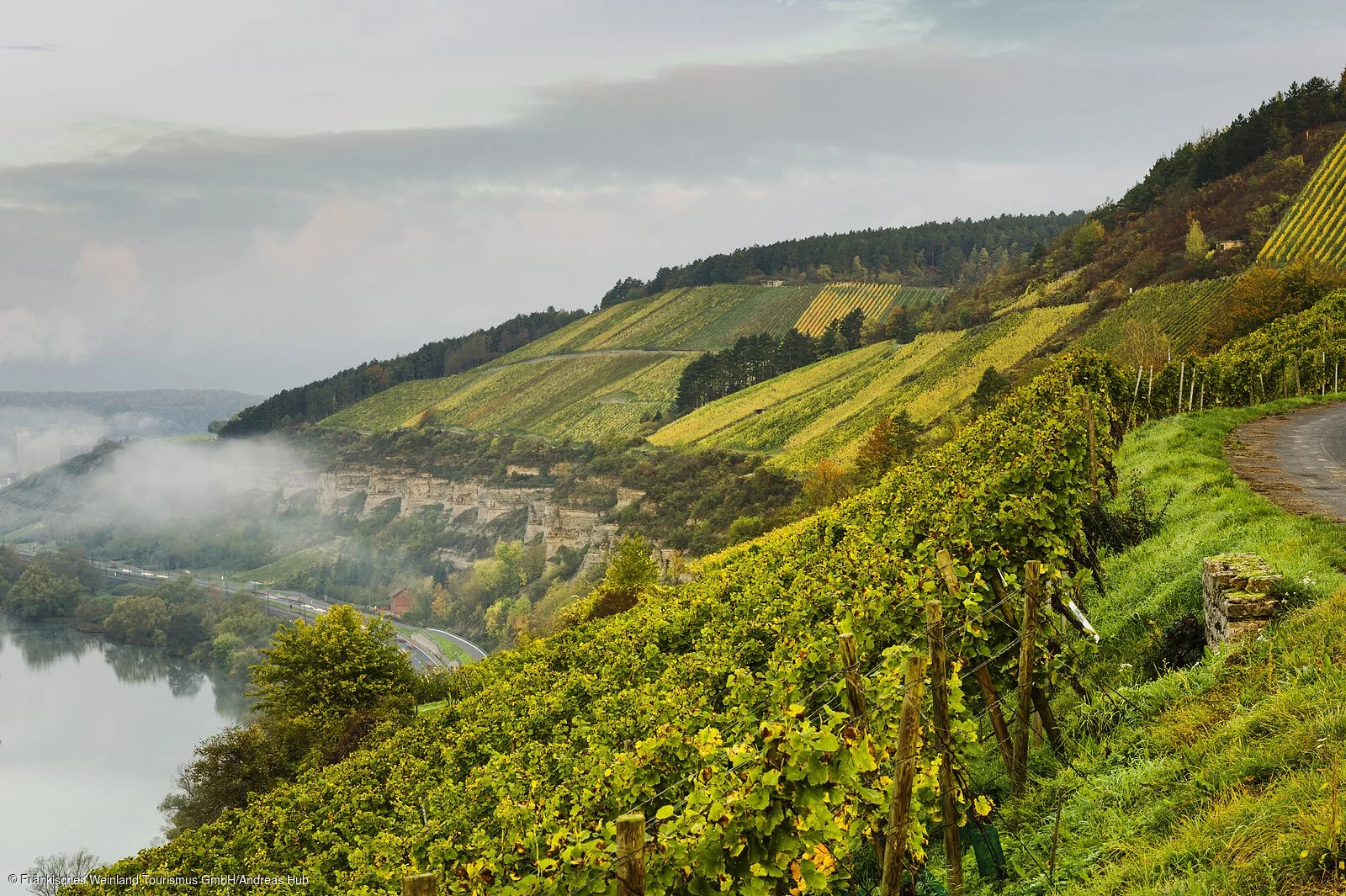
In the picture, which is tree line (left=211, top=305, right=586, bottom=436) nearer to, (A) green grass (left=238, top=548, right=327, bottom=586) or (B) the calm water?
(A) green grass (left=238, top=548, right=327, bottom=586)

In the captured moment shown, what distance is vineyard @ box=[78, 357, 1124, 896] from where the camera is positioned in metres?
5.36

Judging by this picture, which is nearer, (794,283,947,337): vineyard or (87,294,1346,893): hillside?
(87,294,1346,893): hillside

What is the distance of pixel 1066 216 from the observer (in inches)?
7500

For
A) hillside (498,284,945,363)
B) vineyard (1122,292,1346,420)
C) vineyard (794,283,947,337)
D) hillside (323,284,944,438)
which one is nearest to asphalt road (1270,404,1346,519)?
vineyard (1122,292,1346,420)

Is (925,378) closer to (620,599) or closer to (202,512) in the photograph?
(620,599)

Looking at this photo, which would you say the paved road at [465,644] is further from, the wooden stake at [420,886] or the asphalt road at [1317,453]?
the wooden stake at [420,886]

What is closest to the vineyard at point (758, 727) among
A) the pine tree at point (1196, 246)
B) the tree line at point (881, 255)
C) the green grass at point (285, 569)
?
the pine tree at point (1196, 246)

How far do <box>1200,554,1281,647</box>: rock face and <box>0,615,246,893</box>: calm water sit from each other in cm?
6462

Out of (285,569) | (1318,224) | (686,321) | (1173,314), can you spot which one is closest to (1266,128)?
(1318,224)

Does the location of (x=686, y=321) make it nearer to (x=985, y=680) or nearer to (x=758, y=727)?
(x=758, y=727)

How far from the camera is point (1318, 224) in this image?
69625mm

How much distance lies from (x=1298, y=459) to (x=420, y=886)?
2013 cm

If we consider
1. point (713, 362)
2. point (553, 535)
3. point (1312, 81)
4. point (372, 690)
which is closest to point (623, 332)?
point (713, 362)

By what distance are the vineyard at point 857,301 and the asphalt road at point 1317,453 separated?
351 ft
